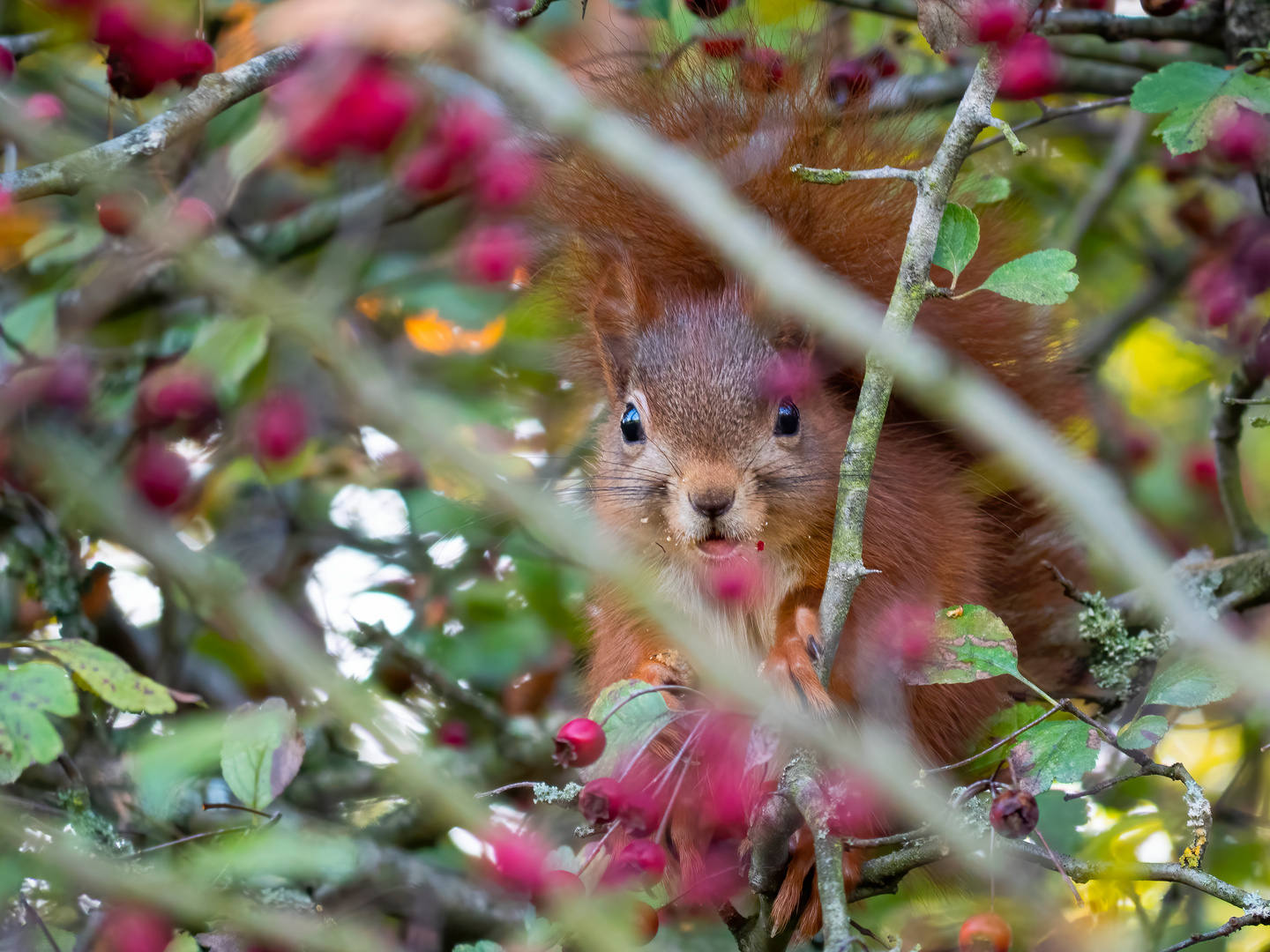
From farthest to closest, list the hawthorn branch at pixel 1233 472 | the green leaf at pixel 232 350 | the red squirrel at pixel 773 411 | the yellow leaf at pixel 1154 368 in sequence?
the yellow leaf at pixel 1154 368
the green leaf at pixel 232 350
the hawthorn branch at pixel 1233 472
the red squirrel at pixel 773 411

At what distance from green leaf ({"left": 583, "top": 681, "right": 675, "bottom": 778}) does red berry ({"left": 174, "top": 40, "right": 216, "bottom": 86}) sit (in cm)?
113

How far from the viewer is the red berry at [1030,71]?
5.88 ft

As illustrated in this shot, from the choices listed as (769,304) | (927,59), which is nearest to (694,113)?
(769,304)

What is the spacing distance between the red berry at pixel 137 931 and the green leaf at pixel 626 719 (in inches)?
23.5

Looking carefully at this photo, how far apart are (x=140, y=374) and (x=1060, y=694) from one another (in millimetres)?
1946

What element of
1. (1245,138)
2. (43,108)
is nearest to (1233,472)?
(1245,138)

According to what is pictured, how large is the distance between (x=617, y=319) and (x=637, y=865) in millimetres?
897

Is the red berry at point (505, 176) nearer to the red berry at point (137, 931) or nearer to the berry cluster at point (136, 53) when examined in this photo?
the berry cluster at point (136, 53)

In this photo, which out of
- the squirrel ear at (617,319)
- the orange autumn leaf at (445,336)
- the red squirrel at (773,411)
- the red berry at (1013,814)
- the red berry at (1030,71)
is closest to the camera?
the red berry at (1013,814)

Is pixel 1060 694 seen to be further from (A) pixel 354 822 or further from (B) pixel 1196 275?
(A) pixel 354 822

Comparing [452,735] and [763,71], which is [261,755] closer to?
[452,735]

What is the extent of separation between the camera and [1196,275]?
251cm

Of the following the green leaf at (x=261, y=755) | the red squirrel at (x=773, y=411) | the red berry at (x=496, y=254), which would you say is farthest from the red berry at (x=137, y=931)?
the red berry at (x=496, y=254)

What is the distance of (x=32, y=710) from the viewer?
4.27 feet
